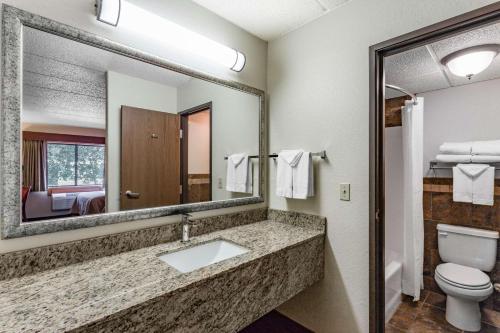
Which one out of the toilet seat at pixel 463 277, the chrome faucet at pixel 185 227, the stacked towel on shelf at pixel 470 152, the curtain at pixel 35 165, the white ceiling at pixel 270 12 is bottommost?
the toilet seat at pixel 463 277

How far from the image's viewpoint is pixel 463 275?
196 cm

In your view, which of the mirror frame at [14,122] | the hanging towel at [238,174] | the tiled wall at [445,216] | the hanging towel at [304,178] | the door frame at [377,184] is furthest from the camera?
the tiled wall at [445,216]

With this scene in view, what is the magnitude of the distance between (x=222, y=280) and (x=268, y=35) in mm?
1722

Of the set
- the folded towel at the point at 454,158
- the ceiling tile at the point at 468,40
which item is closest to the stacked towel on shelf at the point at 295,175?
the ceiling tile at the point at 468,40

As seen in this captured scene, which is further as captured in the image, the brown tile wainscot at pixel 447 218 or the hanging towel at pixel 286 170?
the brown tile wainscot at pixel 447 218

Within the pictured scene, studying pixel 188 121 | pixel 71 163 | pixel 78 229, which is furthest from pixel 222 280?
pixel 188 121

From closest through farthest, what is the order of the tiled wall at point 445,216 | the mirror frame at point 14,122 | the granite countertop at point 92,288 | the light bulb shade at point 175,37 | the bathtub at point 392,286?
1. the granite countertop at point 92,288
2. the mirror frame at point 14,122
3. the light bulb shade at point 175,37
4. the bathtub at point 392,286
5. the tiled wall at point 445,216

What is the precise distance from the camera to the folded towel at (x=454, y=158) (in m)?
2.22

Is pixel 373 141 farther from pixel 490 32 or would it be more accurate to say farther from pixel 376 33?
pixel 490 32

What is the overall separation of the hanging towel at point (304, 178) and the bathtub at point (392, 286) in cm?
117

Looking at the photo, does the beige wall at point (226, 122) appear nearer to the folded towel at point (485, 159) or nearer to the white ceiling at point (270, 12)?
the white ceiling at point (270, 12)

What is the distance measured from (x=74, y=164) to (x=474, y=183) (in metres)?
2.96

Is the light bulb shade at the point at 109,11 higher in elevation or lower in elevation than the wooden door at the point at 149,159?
higher

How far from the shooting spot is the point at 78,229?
1.09m
